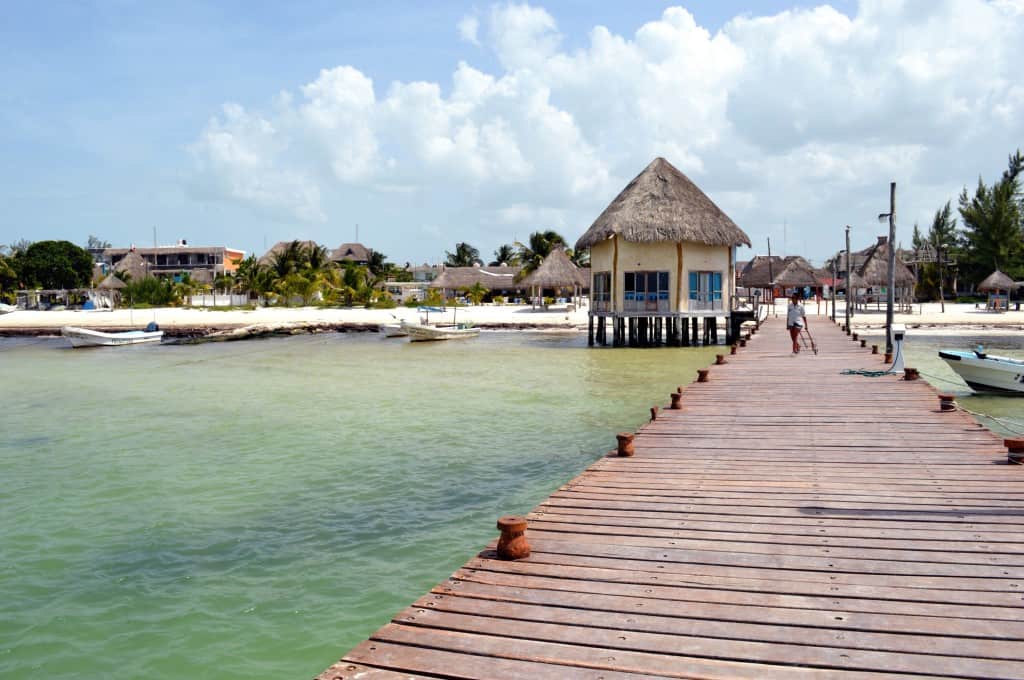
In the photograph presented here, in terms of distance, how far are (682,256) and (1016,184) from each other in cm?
4814

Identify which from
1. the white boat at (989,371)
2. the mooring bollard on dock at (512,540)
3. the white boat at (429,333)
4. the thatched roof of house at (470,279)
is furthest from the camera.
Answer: the thatched roof of house at (470,279)

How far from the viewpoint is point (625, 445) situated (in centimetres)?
827

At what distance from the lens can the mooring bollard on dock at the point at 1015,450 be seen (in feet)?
24.0

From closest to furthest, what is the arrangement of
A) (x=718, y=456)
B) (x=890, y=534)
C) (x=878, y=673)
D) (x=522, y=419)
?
(x=878, y=673) < (x=890, y=534) < (x=718, y=456) < (x=522, y=419)

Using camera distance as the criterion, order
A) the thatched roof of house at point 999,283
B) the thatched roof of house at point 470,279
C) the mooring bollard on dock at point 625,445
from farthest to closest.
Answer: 1. the thatched roof of house at point 470,279
2. the thatched roof of house at point 999,283
3. the mooring bollard on dock at point 625,445

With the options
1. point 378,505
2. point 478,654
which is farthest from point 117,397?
point 478,654

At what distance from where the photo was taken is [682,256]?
110ft

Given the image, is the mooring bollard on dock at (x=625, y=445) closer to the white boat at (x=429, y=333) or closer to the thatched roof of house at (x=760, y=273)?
the white boat at (x=429, y=333)

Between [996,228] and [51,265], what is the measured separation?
276ft

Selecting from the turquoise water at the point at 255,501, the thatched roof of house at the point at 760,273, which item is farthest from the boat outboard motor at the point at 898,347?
the thatched roof of house at the point at 760,273

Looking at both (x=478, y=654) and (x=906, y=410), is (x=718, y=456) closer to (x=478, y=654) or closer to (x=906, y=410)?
(x=906, y=410)

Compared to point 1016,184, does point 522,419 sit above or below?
below

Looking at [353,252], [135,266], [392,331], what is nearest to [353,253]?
[353,252]

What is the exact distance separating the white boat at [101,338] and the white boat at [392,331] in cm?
1227
